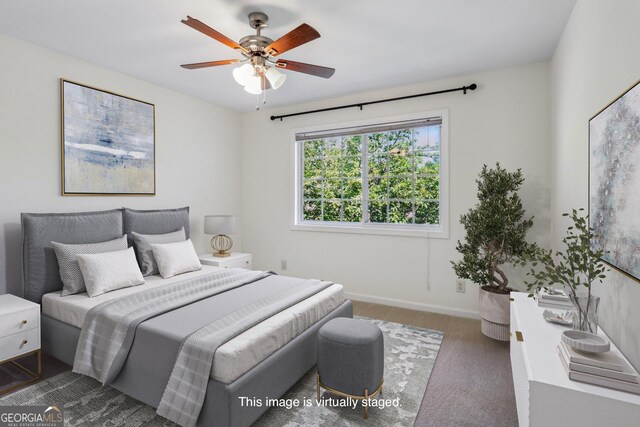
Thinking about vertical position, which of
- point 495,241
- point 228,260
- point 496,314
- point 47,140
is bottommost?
point 496,314

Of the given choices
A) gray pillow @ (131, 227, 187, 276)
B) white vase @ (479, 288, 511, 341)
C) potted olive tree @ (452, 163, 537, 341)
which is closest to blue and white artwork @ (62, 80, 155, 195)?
gray pillow @ (131, 227, 187, 276)

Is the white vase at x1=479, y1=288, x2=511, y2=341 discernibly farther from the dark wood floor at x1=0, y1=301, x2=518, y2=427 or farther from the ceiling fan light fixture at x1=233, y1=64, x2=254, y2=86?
the ceiling fan light fixture at x1=233, y1=64, x2=254, y2=86

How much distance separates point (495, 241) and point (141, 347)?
289cm

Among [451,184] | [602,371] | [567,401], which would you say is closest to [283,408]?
[567,401]

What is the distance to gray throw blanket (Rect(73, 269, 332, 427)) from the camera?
1735mm

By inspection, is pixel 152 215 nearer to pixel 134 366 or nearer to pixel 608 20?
pixel 134 366

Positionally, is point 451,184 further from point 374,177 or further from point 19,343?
point 19,343

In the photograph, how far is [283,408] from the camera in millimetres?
2068

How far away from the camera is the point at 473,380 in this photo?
2391 millimetres

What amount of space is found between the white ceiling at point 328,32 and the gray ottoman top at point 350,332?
2146 mm

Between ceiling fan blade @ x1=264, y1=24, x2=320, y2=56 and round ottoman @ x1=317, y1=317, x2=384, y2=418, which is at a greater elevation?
ceiling fan blade @ x1=264, y1=24, x2=320, y2=56

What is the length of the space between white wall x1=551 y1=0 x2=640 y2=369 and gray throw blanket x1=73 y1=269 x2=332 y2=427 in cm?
184

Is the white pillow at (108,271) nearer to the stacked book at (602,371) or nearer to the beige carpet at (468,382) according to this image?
the beige carpet at (468,382)

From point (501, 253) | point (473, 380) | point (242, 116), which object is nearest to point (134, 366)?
point (473, 380)
